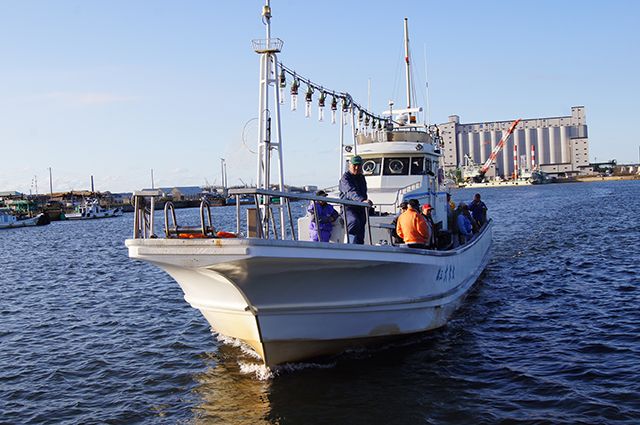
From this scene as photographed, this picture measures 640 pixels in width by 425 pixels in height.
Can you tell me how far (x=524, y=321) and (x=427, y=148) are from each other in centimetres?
485

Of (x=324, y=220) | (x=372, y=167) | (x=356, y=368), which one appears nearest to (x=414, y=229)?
(x=324, y=220)

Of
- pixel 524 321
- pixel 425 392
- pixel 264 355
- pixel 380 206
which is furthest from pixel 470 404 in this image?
pixel 380 206

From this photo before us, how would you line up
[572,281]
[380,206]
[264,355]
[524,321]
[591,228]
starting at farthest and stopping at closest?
[591,228], [572,281], [380,206], [524,321], [264,355]

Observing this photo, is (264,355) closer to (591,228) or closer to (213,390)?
(213,390)

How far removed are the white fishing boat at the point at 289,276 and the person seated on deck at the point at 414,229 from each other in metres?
0.40

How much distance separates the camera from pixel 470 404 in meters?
8.28

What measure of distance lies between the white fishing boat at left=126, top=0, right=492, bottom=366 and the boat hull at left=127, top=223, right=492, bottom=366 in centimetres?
2

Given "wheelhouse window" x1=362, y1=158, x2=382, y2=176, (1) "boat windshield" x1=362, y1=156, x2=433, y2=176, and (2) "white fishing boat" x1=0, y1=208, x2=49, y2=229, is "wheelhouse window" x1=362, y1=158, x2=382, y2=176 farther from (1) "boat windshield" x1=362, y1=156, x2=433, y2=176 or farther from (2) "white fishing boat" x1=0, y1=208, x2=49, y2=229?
(2) "white fishing boat" x1=0, y1=208, x2=49, y2=229

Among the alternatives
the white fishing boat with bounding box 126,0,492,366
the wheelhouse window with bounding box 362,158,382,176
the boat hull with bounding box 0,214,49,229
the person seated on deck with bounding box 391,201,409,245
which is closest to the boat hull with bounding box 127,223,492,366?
the white fishing boat with bounding box 126,0,492,366

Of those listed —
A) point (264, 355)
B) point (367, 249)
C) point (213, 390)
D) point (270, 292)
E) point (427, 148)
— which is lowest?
point (213, 390)

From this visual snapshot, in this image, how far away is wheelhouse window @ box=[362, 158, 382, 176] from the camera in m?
15.3

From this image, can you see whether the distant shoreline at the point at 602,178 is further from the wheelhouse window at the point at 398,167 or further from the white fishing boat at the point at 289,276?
the white fishing boat at the point at 289,276

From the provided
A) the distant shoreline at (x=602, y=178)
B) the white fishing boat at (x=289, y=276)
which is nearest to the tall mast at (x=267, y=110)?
the white fishing boat at (x=289, y=276)

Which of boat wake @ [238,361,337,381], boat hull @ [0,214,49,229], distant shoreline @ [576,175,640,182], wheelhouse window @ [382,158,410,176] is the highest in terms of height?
distant shoreline @ [576,175,640,182]
